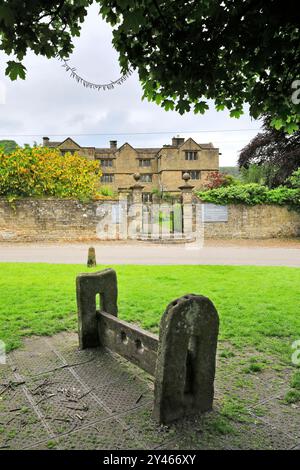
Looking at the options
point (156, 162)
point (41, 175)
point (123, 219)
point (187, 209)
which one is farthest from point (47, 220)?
point (156, 162)

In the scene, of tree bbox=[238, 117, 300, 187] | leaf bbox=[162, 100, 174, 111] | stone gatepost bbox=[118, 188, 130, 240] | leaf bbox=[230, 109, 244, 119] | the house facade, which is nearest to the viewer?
leaf bbox=[162, 100, 174, 111]

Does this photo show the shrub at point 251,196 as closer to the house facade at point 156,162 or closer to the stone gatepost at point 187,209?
the stone gatepost at point 187,209

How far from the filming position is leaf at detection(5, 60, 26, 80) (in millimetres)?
3584

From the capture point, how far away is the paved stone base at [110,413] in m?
2.61

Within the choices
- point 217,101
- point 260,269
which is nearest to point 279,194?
point 260,269

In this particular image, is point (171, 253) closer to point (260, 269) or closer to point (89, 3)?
point (260, 269)

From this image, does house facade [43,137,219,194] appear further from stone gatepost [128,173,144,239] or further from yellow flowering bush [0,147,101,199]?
stone gatepost [128,173,144,239]

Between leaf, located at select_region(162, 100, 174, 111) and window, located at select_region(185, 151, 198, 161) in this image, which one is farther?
window, located at select_region(185, 151, 198, 161)

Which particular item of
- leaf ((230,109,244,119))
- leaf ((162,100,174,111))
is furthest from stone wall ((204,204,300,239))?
leaf ((162,100,174,111))

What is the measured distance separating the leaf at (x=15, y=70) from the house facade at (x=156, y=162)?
40.0m

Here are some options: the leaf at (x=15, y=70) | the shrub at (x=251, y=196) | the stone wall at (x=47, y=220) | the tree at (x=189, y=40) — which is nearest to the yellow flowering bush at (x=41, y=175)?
the stone wall at (x=47, y=220)

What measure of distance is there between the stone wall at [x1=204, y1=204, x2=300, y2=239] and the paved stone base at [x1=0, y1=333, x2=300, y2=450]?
642 inches

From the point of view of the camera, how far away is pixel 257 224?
2028cm

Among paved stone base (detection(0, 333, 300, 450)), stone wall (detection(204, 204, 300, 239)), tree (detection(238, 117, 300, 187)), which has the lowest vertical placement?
paved stone base (detection(0, 333, 300, 450))
